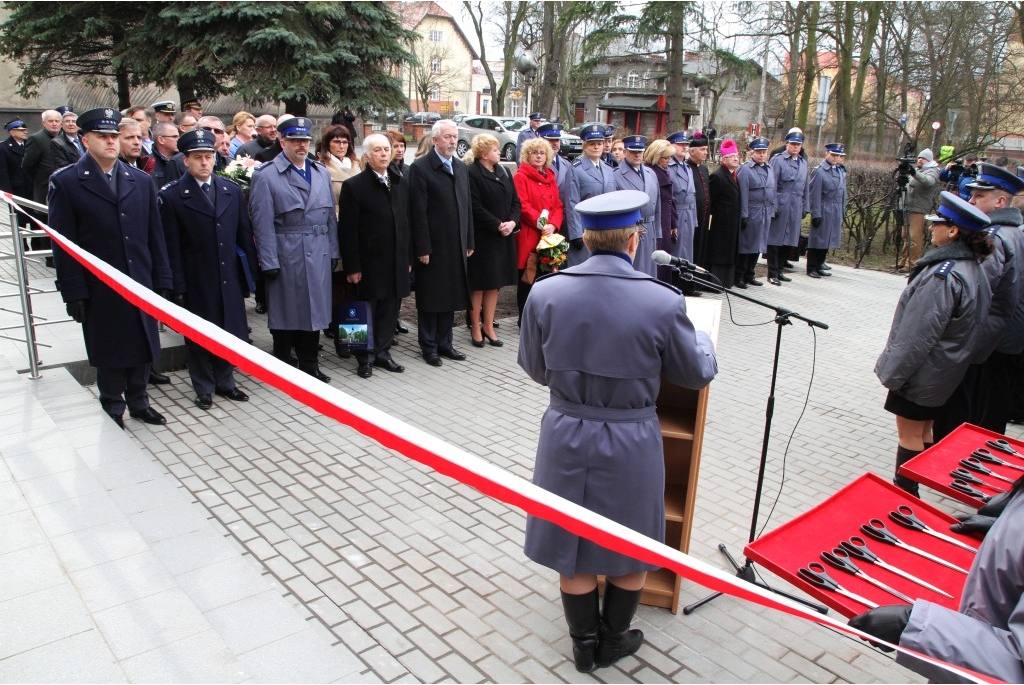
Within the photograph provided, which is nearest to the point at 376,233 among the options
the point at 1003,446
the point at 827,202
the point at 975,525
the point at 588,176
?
the point at 588,176

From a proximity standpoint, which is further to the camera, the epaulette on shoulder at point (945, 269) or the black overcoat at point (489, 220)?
the black overcoat at point (489, 220)

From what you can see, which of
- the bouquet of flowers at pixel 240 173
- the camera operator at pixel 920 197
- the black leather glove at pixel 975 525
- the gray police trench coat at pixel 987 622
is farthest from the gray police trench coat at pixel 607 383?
the camera operator at pixel 920 197

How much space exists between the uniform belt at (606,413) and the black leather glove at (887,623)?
1046mm

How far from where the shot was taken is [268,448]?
5.27 meters

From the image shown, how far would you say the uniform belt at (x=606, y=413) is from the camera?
285 centimetres

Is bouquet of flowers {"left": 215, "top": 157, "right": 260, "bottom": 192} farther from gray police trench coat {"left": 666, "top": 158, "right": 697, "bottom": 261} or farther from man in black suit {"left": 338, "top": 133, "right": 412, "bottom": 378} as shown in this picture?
gray police trench coat {"left": 666, "top": 158, "right": 697, "bottom": 261}

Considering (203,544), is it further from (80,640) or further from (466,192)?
(466,192)

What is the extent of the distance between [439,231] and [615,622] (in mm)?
4686

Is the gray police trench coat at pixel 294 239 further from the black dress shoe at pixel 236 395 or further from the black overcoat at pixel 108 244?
the black overcoat at pixel 108 244

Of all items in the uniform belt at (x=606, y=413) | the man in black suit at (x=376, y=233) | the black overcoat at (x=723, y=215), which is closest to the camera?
the uniform belt at (x=606, y=413)

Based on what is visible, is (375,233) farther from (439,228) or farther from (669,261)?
(669,261)

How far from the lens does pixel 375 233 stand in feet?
21.8

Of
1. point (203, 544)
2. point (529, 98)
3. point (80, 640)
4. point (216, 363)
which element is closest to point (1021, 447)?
point (203, 544)

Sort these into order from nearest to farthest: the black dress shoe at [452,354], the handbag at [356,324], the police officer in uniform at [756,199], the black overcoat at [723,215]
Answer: the handbag at [356,324] < the black dress shoe at [452,354] < the black overcoat at [723,215] < the police officer in uniform at [756,199]
